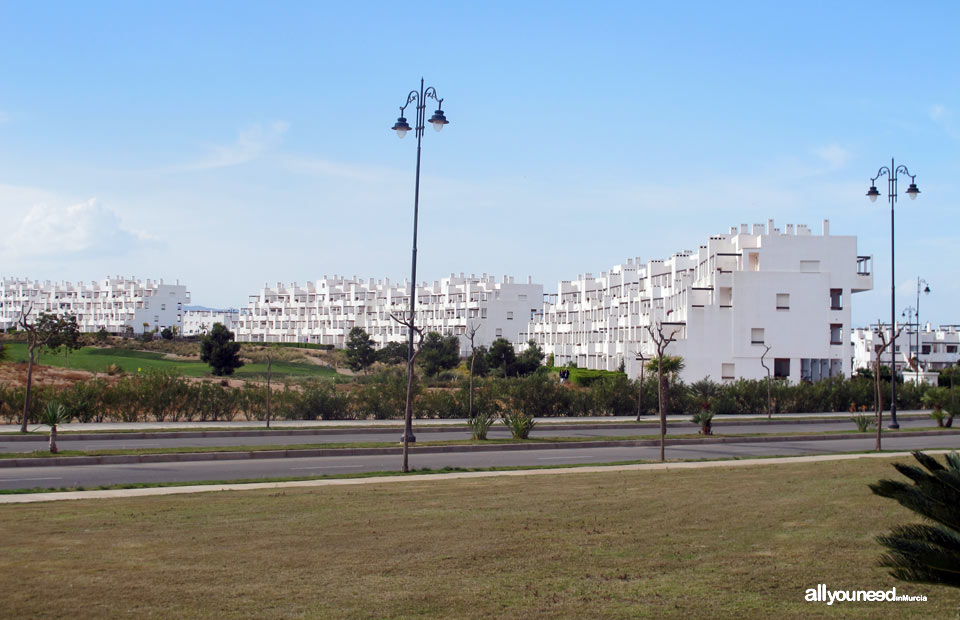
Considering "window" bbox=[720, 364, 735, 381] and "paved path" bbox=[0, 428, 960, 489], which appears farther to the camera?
"window" bbox=[720, 364, 735, 381]

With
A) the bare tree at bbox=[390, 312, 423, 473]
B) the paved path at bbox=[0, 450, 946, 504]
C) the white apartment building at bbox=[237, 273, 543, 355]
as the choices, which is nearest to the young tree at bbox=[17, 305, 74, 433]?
the bare tree at bbox=[390, 312, 423, 473]

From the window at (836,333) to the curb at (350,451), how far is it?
33002mm

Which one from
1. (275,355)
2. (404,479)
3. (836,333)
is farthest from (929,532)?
(275,355)

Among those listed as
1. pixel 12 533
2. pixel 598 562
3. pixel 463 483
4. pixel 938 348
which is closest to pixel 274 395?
pixel 463 483

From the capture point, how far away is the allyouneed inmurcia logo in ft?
22.6

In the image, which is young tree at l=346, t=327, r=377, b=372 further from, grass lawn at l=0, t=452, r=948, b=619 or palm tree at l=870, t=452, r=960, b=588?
palm tree at l=870, t=452, r=960, b=588

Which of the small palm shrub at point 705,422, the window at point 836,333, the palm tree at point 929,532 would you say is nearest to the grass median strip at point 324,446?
the small palm shrub at point 705,422

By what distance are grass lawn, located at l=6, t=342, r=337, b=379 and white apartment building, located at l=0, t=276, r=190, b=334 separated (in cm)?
6457

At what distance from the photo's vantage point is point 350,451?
70.8 feet

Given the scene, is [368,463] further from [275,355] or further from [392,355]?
[275,355]

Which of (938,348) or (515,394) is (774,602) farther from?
(938,348)

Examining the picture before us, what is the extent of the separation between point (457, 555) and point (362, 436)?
1976 centimetres

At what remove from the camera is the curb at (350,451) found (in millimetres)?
18797

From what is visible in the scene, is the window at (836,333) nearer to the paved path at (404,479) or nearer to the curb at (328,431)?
the curb at (328,431)
